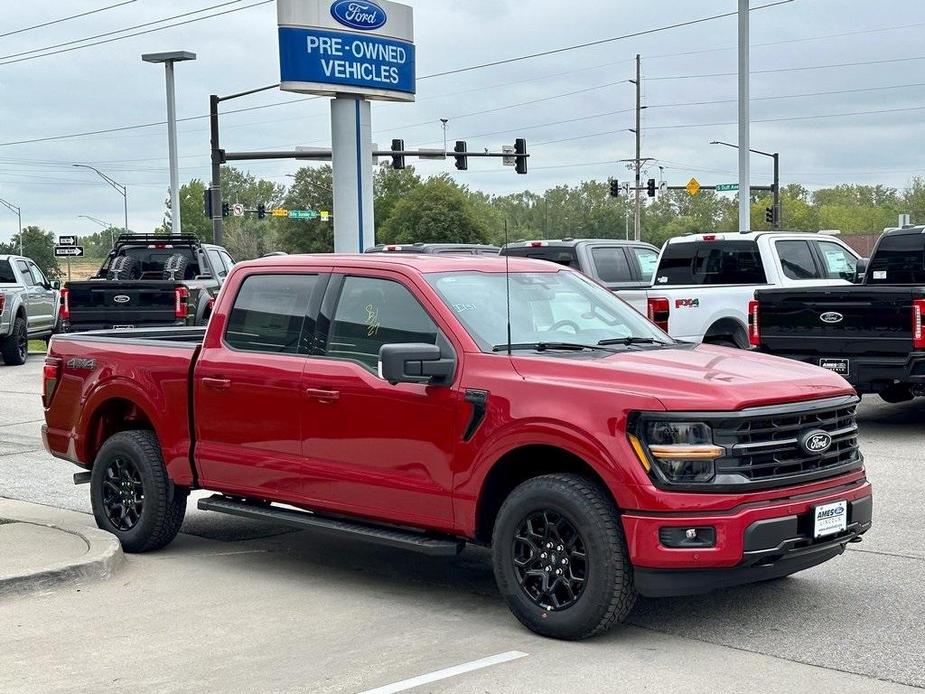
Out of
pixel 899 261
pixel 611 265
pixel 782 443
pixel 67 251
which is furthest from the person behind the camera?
pixel 67 251

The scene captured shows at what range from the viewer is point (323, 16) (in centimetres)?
2738

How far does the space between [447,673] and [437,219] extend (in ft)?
298

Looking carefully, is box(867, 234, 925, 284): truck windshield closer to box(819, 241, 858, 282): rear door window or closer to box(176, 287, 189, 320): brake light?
box(819, 241, 858, 282): rear door window

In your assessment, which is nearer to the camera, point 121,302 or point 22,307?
point 121,302

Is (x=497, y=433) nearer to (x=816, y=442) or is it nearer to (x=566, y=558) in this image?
(x=566, y=558)

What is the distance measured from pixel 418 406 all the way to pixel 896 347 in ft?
25.1

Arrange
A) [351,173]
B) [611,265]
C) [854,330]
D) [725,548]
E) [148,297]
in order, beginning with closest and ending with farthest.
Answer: [725,548], [854,330], [611,265], [148,297], [351,173]

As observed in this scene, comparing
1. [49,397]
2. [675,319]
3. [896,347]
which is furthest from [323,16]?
[49,397]

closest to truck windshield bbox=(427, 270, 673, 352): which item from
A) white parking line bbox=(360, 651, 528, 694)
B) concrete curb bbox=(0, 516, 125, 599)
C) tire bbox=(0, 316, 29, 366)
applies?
white parking line bbox=(360, 651, 528, 694)

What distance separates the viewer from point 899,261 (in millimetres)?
15312

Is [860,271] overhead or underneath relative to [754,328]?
overhead

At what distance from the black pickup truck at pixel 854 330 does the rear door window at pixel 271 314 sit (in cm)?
729

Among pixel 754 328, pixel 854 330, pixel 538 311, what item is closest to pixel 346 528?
pixel 538 311

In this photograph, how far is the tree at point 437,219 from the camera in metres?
95.8
